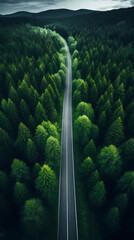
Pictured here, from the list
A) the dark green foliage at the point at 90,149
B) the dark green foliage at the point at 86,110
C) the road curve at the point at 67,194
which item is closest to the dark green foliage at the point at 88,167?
the dark green foliage at the point at 90,149

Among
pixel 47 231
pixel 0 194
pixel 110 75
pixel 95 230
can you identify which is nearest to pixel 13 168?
pixel 0 194

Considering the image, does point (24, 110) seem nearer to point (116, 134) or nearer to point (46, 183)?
point (46, 183)

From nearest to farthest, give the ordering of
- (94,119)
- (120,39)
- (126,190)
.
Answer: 1. (126,190)
2. (94,119)
3. (120,39)

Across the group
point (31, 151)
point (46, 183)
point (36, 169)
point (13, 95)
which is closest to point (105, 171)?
point (46, 183)

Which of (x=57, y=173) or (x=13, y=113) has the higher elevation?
(x=13, y=113)

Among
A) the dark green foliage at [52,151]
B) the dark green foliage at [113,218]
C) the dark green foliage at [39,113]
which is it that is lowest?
the dark green foliage at [113,218]

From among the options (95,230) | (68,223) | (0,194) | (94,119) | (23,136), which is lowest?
(95,230)

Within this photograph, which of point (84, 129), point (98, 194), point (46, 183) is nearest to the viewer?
point (98, 194)

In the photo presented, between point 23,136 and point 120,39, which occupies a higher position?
point 120,39

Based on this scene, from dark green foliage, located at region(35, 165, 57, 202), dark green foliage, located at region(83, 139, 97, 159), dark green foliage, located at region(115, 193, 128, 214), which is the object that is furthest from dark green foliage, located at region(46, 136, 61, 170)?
dark green foliage, located at region(115, 193, 128, 214)

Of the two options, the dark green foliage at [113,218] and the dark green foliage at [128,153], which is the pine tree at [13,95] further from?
the dark green foliage at [113,218]

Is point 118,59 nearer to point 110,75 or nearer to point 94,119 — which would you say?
point 110,75
